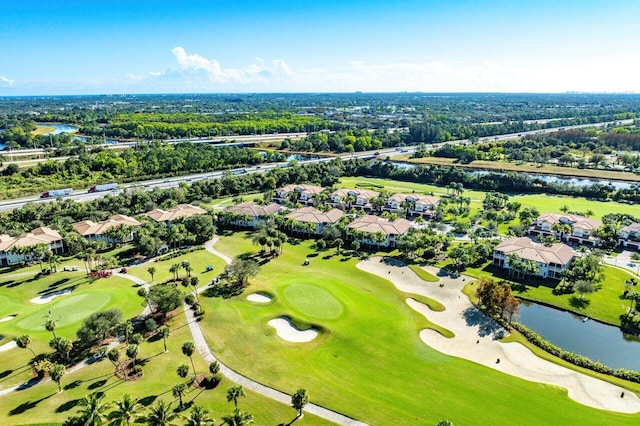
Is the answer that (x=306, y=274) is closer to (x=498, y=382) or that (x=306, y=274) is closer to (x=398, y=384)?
(x=398, y=384)

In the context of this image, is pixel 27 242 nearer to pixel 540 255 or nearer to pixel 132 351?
pixel 132 351

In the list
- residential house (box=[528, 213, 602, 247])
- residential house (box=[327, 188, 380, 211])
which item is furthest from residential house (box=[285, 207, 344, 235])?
residential house (box=[528, 213, 602, 247])

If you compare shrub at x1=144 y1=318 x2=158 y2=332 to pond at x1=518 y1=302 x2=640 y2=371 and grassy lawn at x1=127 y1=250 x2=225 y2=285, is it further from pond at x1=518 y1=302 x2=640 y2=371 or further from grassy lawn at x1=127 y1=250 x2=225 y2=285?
pond at x1=518 y1=302 x2=640 y2=371

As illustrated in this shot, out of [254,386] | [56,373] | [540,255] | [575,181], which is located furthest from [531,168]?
[56,373]

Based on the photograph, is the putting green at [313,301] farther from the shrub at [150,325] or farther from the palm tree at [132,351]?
the palm tree at [132,351]

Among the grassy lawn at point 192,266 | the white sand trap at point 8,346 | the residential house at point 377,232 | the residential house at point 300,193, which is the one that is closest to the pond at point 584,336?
the residential house at point 377,232
